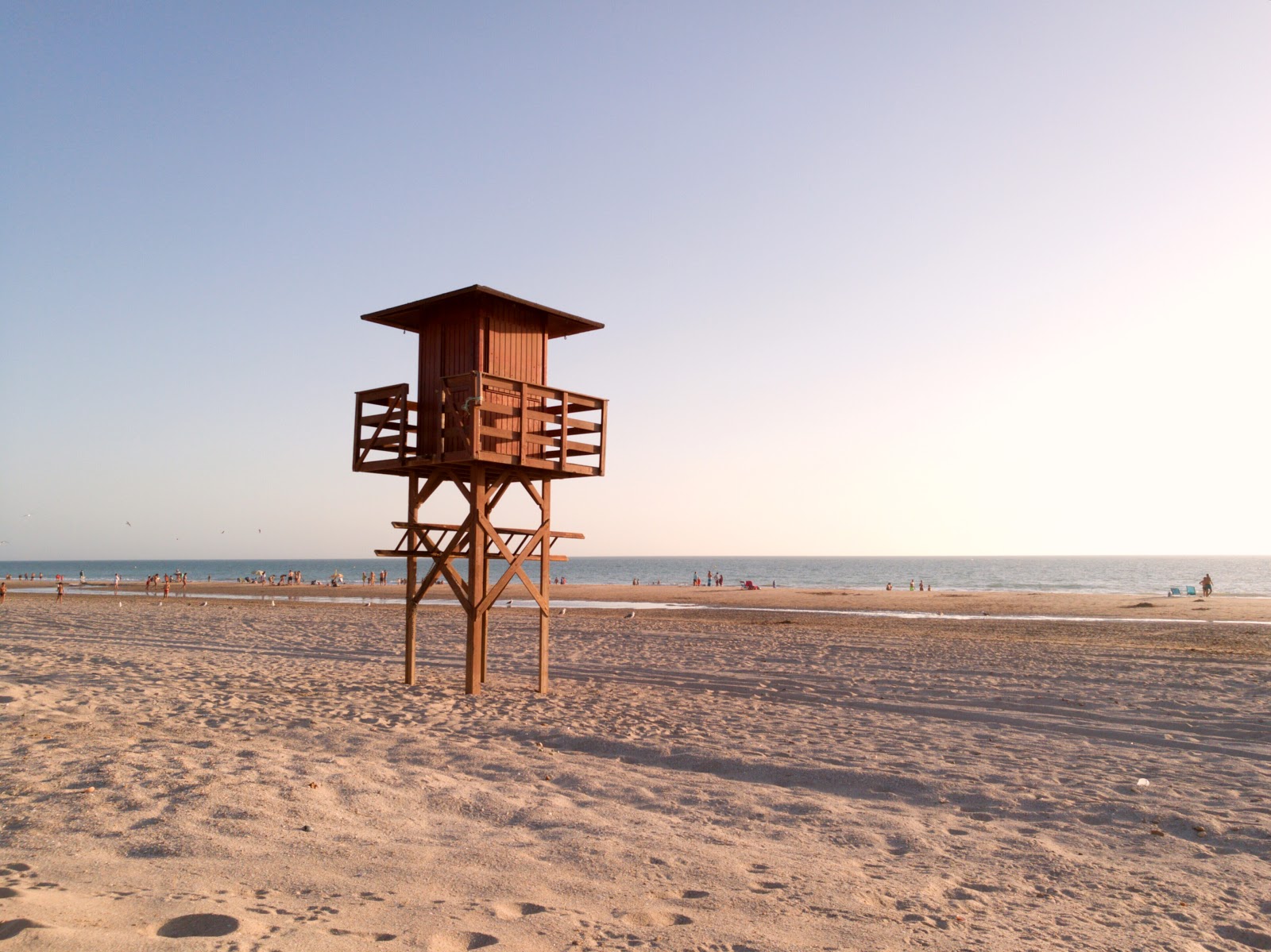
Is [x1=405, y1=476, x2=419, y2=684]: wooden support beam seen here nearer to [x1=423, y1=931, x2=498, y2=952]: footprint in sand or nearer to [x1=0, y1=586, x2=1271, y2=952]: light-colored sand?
[x1=0, y1=586, x2=1271, y2=952]: light-colored sand

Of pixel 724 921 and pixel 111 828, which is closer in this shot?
pixel 724 921

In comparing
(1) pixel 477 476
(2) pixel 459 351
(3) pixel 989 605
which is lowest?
(3) pixel 989 605

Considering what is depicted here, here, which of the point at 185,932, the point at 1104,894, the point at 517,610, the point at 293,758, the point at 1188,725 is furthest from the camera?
the point at 517,610

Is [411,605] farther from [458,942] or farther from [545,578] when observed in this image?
[458,942]

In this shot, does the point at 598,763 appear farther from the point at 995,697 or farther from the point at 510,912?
the point at 995,697

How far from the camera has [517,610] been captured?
1363 inches

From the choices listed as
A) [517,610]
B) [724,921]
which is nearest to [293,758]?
[724,921]

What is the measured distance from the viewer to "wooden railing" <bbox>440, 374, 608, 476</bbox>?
38.8 ft

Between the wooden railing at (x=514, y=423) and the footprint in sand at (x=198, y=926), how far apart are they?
7.82m

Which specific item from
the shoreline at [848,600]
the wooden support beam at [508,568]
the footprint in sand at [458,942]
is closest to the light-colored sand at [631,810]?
the footprint in sand at [458,942]

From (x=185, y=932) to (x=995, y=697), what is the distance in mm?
12365

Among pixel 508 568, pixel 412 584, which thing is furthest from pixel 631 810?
pixel 412 584

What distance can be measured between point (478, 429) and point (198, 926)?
819 cm

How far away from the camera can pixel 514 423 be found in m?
12.9
